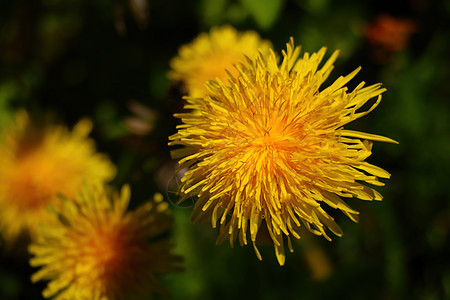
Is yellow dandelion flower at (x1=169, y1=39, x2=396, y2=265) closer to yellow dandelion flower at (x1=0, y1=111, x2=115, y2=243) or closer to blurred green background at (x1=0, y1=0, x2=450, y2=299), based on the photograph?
blurred green background at (x1=0, y1=0, x2=450, y2=299)

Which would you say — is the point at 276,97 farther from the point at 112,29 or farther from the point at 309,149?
the point at 112,29

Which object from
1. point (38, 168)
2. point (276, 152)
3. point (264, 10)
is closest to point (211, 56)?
point (264, 10)

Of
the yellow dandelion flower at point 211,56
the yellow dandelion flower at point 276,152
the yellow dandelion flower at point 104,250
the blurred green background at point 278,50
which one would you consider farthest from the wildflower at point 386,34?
the yellow dandelion flower at point 104,250

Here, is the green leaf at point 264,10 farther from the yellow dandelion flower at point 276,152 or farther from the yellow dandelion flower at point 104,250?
the yellow dandelion flower at point 104,250

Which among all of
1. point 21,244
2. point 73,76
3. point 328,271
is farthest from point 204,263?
point 73,76

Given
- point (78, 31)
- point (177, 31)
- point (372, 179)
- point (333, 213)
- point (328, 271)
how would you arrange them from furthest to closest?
1. point (78, 31)
2. point (177, 31)
3. point (328, 271)
4. point (333, 213)
5. point (372, 179)

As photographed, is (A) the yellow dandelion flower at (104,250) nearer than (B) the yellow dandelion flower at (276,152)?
No
